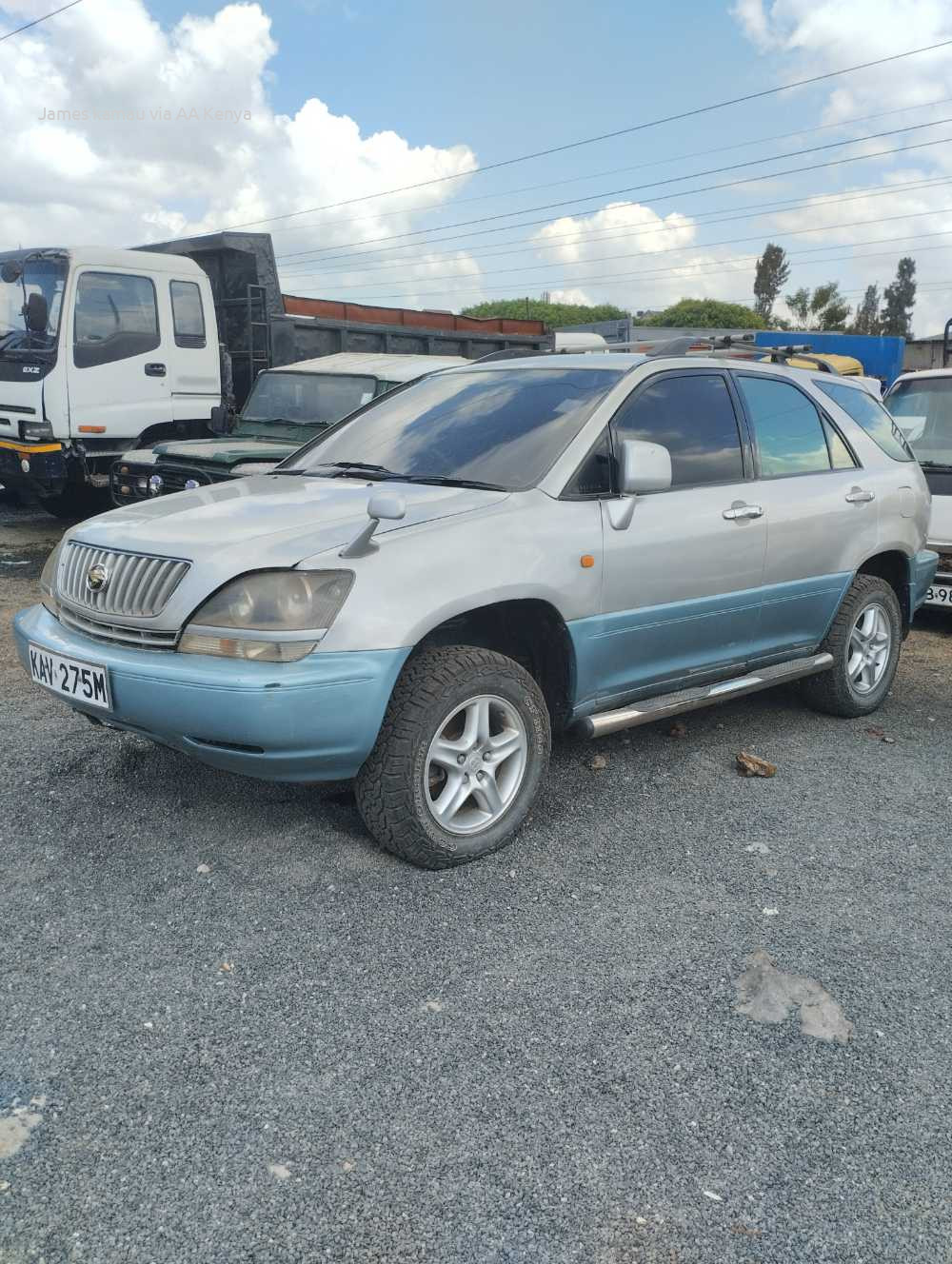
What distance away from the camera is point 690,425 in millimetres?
4289

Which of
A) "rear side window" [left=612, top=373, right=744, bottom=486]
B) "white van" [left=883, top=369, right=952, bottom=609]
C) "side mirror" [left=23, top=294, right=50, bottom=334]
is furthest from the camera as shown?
"side mirror" [left=23, top=294, right=50, bottom=334]

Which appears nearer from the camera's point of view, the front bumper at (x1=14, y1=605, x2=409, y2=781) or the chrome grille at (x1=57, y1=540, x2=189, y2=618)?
the front bumper at (x1=14, y1=605, x2=409, y2=781)

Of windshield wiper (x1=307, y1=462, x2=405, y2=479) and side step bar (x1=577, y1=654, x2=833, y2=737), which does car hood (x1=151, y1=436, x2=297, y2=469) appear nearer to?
windshield wiper (x1=307, y1=462, x2=405, y2=479)

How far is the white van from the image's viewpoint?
7105mm

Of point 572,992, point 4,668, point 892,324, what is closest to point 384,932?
point 572,992

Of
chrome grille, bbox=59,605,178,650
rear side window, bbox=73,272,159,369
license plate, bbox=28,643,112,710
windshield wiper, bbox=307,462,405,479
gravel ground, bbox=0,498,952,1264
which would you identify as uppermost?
rear side window, bbox=73,272,159,369

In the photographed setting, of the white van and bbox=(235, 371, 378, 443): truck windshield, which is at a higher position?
bbox=(235, 371, 378, 443): truck windshield

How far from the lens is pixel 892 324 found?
91.7 metres

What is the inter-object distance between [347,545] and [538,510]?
0.77m

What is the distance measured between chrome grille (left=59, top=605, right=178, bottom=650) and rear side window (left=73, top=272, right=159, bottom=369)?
6.13 m

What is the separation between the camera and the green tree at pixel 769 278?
273ft

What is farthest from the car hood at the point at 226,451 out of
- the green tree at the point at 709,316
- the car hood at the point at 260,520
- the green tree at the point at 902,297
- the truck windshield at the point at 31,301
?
the green tree at the point at 902,297

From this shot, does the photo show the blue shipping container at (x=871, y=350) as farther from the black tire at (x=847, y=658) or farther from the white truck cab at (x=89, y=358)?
the black tire at (x=847, y=658)

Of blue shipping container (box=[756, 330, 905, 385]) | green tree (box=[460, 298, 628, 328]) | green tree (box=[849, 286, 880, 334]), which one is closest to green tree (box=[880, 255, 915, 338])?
green tree (box=[849, 286, 880, 334])
